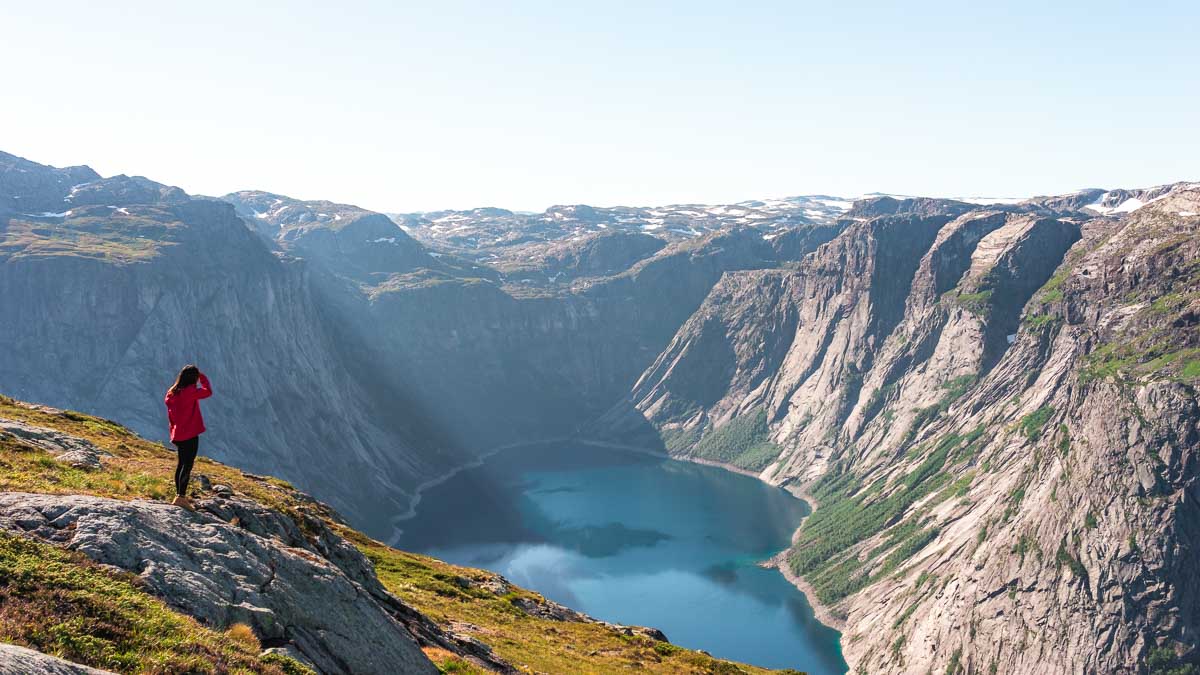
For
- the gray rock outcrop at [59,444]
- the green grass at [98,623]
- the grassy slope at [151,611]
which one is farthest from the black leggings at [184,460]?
the gray rock outcrop at [59,444]

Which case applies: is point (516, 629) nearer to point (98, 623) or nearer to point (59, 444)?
point (59, 444)

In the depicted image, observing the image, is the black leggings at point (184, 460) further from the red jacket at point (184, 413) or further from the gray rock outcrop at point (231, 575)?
the gray rock outcrop at point (231, 575)

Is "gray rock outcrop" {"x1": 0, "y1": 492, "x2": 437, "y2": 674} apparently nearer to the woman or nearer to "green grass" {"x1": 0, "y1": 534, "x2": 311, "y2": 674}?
"green grass" {"x1": 0, "y1": 534, "x2": 311, "y2": 674}

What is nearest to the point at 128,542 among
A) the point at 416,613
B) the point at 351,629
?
the point at 351,629

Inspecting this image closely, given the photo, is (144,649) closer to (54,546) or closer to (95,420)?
(54,546)

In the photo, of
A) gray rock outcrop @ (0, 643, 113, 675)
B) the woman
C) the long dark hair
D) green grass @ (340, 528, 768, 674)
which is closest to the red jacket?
the woman

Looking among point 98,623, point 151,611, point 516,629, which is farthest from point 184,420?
point 516,629
